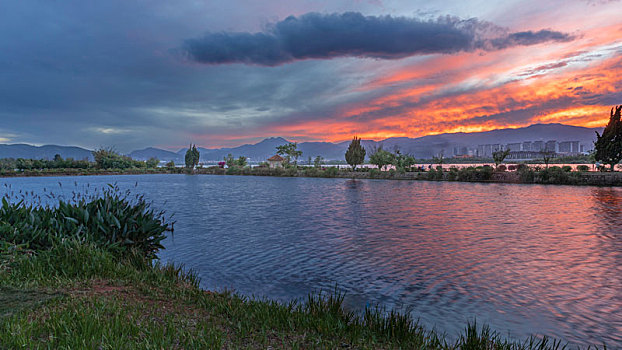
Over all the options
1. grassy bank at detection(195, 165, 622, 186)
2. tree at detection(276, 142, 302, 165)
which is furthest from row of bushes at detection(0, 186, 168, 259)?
tree at detection(276, 142, 302, 165)

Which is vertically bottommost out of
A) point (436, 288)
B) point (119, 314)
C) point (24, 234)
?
point (436, 288)

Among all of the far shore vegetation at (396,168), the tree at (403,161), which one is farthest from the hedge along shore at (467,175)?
the tree at (403,161)

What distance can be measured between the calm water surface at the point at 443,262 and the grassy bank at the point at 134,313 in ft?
4.74

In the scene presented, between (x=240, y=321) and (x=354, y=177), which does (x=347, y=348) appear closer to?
(x=240, y=321)

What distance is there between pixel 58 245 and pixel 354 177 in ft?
211

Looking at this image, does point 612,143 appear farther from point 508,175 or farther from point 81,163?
point 81,163

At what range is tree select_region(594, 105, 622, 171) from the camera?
44.5 metres

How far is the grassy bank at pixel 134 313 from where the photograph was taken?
159 inches

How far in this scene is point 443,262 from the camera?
35.9ft

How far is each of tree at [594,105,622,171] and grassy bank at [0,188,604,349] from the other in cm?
5410

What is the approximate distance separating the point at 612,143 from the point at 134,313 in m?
59.6

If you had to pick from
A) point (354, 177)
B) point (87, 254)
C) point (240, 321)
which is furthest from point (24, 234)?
point (354, 177)

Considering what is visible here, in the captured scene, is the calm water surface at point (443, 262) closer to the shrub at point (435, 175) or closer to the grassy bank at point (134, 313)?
the grassy bank at point (134, 313)

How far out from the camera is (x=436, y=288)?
8586mm
